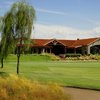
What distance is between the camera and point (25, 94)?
50.1 feet

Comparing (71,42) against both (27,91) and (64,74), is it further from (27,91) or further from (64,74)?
(27,91)

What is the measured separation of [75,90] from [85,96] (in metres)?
2.75

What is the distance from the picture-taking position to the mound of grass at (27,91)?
15.1 meters

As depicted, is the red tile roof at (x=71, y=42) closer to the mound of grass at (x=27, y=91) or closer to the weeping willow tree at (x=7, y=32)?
the weeping willow tree at (x=7, y=32)

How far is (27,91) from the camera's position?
1567 centimetres

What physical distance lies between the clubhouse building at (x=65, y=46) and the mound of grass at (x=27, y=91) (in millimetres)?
75926

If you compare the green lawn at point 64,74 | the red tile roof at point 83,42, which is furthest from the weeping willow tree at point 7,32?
the red tile roof at point 83,42

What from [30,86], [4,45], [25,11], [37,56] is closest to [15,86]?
[30,86]

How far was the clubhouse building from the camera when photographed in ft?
309

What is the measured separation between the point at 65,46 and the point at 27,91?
81192mm

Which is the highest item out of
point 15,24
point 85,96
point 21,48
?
point 15,24

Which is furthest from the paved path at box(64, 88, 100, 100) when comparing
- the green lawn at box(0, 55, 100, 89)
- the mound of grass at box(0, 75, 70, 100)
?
the mound of grass at box(0, 75, 70, 100)

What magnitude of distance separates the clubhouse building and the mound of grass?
2989 inches

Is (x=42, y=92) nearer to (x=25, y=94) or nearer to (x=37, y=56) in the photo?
(x=25, y=94)
